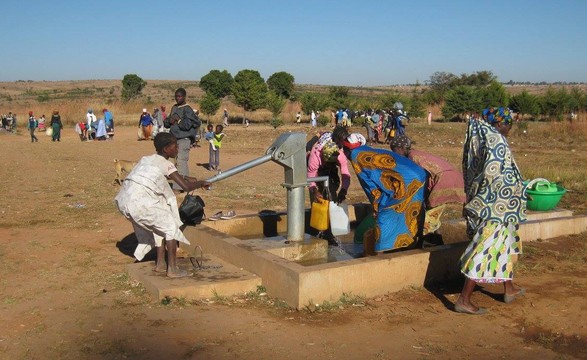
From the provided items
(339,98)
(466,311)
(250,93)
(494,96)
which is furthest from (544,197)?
(339,98)

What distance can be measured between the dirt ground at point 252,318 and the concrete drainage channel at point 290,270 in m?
0.10

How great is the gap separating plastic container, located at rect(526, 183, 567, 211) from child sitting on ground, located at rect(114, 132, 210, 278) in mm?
4877

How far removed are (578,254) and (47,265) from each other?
224 inches

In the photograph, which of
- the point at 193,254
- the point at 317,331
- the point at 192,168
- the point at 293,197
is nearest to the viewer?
the point at 317,331

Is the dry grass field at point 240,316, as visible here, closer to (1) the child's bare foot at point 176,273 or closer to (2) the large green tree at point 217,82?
(1) the child's bare foot at point 176,273

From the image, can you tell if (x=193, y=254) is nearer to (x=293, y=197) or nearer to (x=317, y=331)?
(x=293, y=197)

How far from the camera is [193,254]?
6.50 metres

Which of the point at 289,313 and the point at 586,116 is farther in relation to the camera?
the point at 586,116

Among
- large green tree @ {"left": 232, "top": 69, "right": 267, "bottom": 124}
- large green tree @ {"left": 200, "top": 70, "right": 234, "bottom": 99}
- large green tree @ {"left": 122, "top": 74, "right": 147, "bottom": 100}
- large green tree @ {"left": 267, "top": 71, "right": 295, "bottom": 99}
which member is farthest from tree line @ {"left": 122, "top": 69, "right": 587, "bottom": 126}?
large green tree @ {"left": 122, "top": 74, "right": 147, "bottom": 100}

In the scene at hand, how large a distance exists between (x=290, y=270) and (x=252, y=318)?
0.49 meters

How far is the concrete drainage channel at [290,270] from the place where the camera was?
5012mm

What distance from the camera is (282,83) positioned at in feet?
208

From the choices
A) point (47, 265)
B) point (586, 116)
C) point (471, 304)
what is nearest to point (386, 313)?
point (471, 304)

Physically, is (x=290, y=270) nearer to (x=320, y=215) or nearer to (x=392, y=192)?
(x=392, y=192)
